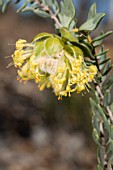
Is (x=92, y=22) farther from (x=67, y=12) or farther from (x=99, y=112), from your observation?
(x=99, y=112)

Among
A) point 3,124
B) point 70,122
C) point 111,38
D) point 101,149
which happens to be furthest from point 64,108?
point 111,38

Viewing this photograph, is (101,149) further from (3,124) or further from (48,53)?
(3,124)

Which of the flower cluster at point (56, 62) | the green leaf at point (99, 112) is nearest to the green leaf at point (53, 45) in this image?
the flower cluster at point (56, 62)

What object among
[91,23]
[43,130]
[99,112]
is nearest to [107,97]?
[99,112]

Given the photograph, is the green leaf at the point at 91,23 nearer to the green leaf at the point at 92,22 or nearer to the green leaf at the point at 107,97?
the green leaf at the point at 92,22

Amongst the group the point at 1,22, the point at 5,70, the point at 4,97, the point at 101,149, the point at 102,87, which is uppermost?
the point at 1,22

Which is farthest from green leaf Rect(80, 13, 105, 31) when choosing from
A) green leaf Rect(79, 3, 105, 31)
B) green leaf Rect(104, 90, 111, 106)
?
green leaf Rect(104, 90, 111, 106)
